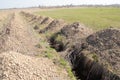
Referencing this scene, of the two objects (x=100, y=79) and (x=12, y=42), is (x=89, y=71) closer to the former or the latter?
(x=100, y=79)

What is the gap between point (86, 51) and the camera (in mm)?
18000

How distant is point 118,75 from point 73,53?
633cm

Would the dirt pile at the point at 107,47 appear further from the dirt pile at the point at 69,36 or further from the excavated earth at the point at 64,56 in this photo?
the dirt pile at the point at 69,36

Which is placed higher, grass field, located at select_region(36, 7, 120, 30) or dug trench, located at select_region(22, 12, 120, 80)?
dug trench, located at select_region(22, 12, 120, 80)

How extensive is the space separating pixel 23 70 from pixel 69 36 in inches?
510

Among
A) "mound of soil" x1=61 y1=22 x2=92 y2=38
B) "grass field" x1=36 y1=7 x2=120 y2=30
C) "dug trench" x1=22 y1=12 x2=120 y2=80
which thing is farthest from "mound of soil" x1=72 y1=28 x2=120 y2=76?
"grass field" x1=36 y1=7 x2=120 y2=30

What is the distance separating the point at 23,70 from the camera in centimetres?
1218

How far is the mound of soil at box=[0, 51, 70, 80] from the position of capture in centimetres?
1166

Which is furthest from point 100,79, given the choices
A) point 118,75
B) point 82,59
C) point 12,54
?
point 12,54

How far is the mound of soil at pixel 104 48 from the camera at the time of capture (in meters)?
14.6

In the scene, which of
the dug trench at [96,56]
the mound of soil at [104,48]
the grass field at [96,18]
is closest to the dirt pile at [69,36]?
the dug trench at [96,56]

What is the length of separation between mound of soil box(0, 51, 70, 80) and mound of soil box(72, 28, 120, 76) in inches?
104

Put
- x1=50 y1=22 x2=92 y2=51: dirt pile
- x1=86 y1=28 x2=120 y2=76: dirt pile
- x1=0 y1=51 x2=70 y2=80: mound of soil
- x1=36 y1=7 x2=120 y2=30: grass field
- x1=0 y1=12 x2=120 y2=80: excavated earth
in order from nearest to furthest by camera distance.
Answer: x1=0 y1=51 x2=70 y2=80: mound of soil < x1=0 y1=12 x2=120 y2=80: excavated earth < x1=86 y1=28 x2=120 y2=76: dirt pile < x1=50 y1=22 x2=92 y2=51: dirt pile < x1=36 y1=7 x2=120 y2=30: grass field

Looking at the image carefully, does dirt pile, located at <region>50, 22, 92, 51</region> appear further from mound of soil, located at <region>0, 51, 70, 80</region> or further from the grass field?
mound of soil, located at <region>0, 51, 70, 80</region>
